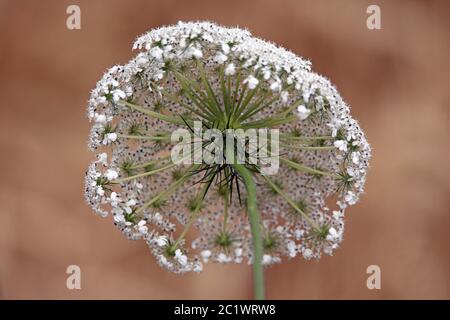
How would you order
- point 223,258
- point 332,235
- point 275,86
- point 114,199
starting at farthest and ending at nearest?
point 223,258 → point 332,235 → point 114,199 → point 275,86

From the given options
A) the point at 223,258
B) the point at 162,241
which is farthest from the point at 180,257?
the point at 223,258

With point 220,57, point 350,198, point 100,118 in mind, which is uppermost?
point 220,57

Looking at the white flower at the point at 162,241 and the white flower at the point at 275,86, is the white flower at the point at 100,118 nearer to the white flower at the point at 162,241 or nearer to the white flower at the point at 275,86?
the white flower at the point at 162,241

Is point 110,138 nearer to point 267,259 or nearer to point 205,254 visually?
point 205,254

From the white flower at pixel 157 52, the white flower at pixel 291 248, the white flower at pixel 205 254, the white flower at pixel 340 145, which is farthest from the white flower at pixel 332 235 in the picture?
the white flower at pixel 157 52

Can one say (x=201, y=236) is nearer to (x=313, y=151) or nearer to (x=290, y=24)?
(x=313, y=151)

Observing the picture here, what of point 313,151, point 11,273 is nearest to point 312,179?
point 313,151

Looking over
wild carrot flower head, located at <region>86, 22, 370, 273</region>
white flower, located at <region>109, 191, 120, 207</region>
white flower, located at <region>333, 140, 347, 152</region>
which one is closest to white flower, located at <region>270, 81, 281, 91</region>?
wild carrot flower head, located at <region>86, 22, 370, 273</region>

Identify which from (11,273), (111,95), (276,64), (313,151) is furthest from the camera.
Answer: (11,273)
